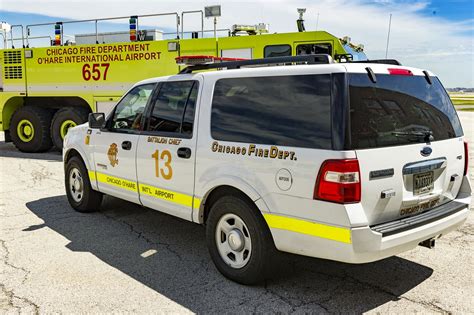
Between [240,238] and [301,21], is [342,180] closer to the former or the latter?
[240,238]

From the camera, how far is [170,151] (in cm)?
426

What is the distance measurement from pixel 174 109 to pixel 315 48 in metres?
4.98

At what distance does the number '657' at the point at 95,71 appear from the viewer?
10586mm

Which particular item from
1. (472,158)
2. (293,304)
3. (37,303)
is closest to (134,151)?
(37,303)

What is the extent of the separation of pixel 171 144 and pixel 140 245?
4.13 ft

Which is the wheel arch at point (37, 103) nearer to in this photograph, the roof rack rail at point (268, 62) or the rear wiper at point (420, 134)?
the roof rack rail at point (268, 62)

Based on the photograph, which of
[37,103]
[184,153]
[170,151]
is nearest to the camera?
[184,153]

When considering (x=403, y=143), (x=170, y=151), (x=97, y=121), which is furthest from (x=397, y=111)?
(x=97, y=121)

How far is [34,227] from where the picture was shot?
17.5 ft

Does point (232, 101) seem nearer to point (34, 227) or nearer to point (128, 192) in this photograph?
point (128, 192)

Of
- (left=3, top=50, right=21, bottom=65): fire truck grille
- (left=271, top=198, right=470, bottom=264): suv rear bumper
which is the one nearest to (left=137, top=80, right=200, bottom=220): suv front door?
(left=271, top=198, right=470, bottom=264): suv rear bumper

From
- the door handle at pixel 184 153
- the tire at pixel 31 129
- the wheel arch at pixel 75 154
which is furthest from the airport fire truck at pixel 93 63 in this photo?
the door handle at pixel 184 153

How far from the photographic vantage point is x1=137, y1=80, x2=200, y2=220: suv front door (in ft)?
13.5

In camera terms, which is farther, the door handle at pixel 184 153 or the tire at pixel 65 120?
the tire at pixel 65 120
